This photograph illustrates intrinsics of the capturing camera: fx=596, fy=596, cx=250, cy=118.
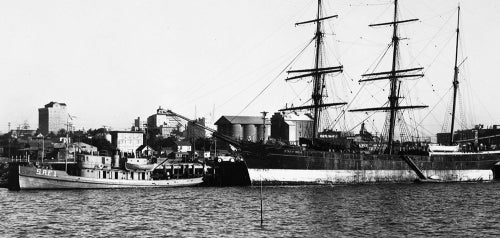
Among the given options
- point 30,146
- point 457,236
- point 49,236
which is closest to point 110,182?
point 49,236

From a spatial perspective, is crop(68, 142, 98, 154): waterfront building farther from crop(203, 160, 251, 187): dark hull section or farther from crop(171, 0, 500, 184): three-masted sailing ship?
crop(171, 0, 500, 184): three-masted sailing ship

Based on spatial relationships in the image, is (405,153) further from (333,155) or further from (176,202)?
(176,202)

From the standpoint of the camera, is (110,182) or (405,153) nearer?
(110,182)

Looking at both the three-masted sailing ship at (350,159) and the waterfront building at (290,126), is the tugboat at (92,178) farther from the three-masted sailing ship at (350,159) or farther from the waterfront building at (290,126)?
the waterfront building at (290,126)

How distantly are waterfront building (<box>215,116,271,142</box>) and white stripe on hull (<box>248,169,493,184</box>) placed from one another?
67.8 metres

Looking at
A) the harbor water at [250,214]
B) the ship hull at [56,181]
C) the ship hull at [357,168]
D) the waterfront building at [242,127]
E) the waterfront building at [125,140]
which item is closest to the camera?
the harbor water at [250,214]

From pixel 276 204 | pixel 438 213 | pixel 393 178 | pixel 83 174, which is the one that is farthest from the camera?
pixel 393 178

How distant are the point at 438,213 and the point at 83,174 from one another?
122ft

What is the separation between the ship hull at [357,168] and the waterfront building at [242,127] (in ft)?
222

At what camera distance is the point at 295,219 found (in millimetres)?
34188

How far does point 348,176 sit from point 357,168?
170 centimetres

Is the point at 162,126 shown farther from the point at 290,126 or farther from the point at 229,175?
the point at 229,175

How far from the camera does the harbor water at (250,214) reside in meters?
29.9

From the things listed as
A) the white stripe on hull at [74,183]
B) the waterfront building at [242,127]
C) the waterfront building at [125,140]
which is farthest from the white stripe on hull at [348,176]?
the waterfront building at [125,140]
